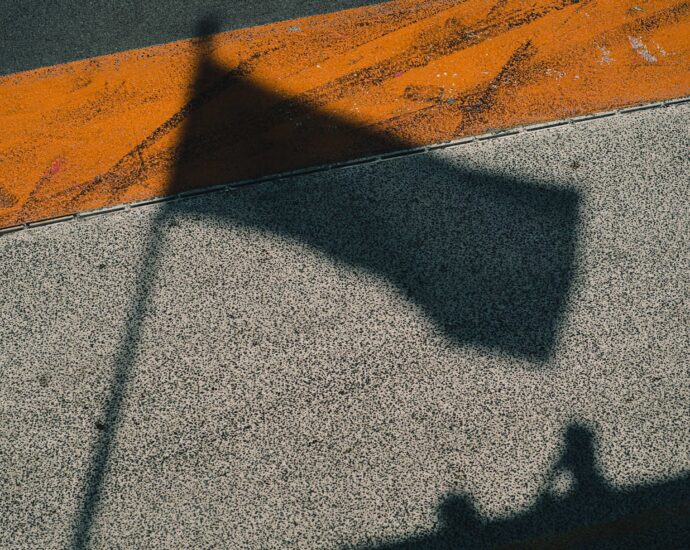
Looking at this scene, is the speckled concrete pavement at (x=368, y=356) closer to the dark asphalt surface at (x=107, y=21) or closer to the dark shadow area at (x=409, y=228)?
the dark shadow area at (x=409, y=228)

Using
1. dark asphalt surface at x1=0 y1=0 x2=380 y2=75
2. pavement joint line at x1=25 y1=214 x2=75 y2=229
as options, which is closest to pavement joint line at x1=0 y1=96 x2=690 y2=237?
pavement joint line at x1=25 y1=214 x2=75 y2=229

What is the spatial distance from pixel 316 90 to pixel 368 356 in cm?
170

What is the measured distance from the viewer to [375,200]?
347 cm

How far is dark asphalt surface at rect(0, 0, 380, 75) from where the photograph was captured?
13.0 ft

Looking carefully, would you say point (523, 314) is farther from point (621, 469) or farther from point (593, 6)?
point (593, 6)

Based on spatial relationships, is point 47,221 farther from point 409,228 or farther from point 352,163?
point 409,228

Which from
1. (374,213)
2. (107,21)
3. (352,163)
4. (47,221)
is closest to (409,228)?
(374,213)

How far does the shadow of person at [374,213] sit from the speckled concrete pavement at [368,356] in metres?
0.01

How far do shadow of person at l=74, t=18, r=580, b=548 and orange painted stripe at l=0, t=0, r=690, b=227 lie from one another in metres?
0.02

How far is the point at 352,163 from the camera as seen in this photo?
11.7ft

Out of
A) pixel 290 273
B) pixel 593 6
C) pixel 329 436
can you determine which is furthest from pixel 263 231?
pixel 593 6

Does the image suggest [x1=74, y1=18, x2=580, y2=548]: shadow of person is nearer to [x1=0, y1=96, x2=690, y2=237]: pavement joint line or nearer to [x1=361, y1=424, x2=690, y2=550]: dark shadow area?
[x1=0, y1=96, x2=690, y2=237]: pavement joint line

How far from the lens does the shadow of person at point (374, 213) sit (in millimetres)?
3178

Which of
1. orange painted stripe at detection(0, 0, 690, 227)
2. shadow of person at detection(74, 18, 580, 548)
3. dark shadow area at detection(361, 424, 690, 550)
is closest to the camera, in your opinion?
dark shadow area at detection(361, 424, 690, 550)
